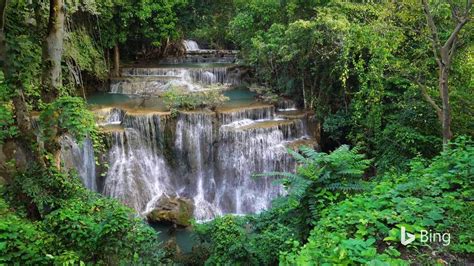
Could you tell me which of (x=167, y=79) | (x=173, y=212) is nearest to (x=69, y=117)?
(x=173, y=212)

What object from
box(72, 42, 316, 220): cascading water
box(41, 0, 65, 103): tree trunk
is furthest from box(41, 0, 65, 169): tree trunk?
box(72, 42, 316, 220): cascading water

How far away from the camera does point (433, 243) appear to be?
3.47 m

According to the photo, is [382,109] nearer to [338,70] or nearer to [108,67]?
[338,70]

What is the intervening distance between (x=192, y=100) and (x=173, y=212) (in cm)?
385

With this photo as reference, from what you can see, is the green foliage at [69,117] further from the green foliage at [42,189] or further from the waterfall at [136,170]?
the waterfall at [136,170]

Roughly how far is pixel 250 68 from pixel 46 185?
12.8 m

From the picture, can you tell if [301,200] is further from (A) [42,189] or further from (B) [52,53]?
(B) [52,53]

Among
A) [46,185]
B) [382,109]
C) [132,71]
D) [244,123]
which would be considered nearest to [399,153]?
[382,109]

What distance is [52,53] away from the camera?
6105 millimetres

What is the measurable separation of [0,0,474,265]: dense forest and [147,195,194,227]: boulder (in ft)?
0.17

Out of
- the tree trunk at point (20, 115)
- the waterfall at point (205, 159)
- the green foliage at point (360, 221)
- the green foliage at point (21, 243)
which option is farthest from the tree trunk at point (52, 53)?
the waterfall at point (205, 159)

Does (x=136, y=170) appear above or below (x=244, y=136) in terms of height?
below

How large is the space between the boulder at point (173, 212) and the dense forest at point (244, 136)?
5 cm

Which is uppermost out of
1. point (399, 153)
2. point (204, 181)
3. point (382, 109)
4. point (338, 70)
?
point (338, 70)
